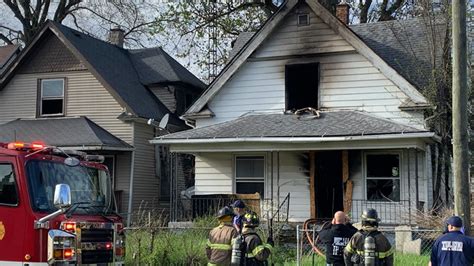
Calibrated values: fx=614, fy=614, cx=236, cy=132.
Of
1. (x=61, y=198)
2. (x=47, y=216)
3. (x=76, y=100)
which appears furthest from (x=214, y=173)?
(x=61, y=198)

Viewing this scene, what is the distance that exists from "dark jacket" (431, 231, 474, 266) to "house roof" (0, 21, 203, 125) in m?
14.7

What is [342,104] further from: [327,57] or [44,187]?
[44,187]

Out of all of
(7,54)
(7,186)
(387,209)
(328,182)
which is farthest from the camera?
(7,54)

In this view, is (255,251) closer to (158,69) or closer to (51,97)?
(51,97)

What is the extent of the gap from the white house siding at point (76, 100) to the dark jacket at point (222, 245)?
1346cm

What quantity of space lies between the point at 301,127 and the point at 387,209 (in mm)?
3046

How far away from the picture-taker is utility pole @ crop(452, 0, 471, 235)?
809cm

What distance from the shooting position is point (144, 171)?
2202 cm

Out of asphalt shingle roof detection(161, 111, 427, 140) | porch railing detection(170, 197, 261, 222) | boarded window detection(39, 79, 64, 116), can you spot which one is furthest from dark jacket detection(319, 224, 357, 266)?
boarded window detection(39, 79, 64, 116)

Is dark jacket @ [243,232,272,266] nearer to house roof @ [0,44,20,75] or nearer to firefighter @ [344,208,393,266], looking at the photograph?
firefighter @ [344,208,393,266]

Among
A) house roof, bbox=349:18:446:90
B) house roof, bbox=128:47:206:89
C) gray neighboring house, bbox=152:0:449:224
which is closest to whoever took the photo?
gray neighboring house, bbox=152:0:449:224

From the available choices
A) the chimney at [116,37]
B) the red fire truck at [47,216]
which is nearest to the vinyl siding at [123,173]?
the chimney at [116,37]

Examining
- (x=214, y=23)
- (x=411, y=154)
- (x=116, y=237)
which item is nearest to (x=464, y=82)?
(x=116, y=237)

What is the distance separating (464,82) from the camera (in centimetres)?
823
